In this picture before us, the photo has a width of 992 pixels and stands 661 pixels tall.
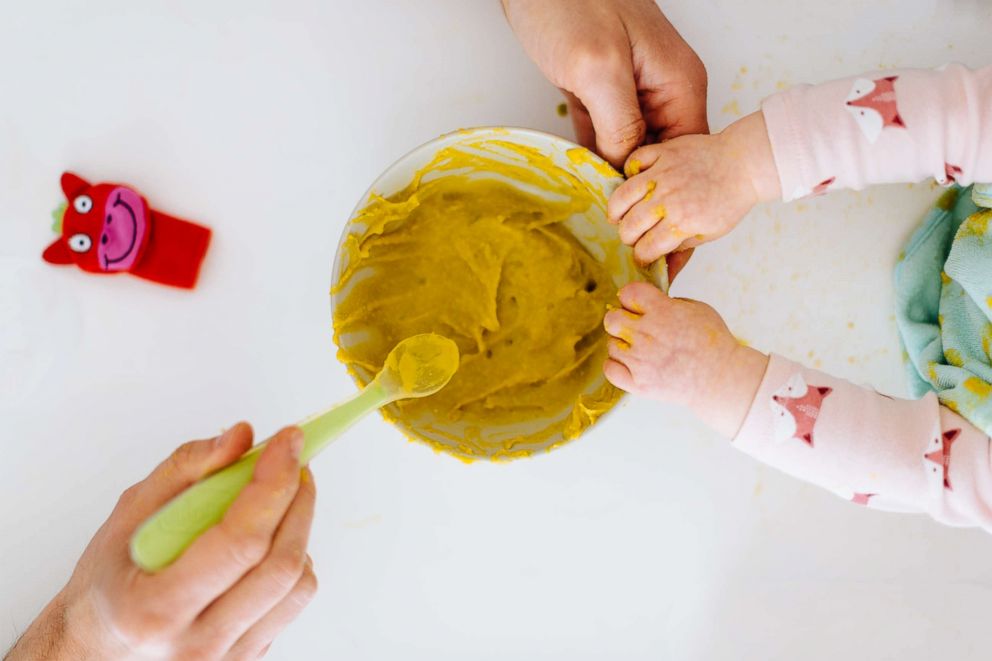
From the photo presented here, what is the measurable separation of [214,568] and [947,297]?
0.73 meters

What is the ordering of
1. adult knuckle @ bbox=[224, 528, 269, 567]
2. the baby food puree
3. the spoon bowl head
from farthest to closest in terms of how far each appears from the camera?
the baby food puree < the spoon bowl head < adult knuckle @ bbox=[224, 528, 269, 567]

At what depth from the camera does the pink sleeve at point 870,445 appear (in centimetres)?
70

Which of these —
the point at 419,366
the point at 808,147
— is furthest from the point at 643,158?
the point at 419,366

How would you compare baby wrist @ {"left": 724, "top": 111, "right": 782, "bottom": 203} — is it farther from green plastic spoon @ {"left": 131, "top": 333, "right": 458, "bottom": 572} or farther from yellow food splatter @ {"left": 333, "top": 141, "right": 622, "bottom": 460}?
green plastic spoon @ {"left": 131, "top": 333, "right": 458, "bottom": 572}

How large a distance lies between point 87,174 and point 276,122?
7.3 inches

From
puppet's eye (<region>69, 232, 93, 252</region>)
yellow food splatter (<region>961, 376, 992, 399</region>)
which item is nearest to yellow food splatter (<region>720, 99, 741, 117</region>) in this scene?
yellow food splatter (<region>961, 376, 992, 399</region>)

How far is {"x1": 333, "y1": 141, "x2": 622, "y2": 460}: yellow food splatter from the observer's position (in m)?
0.75

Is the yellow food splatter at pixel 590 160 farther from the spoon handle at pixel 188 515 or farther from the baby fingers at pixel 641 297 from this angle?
the spoon handle at pixel 188 515

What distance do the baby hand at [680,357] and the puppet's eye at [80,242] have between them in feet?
1.60

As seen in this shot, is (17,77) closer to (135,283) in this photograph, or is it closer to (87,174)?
(87,174)

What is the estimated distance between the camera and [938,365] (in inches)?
31.1

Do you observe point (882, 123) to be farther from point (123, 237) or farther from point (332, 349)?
point (123, 237)

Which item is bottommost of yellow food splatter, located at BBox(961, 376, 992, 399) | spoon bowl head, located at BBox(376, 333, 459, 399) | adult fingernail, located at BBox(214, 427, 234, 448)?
yellow food splatter, located at BBox(961, 376, 992, 399)

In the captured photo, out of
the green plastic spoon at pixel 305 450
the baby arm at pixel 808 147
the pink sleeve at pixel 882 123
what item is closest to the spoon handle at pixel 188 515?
the green plastic spoon at pixel 305 450
